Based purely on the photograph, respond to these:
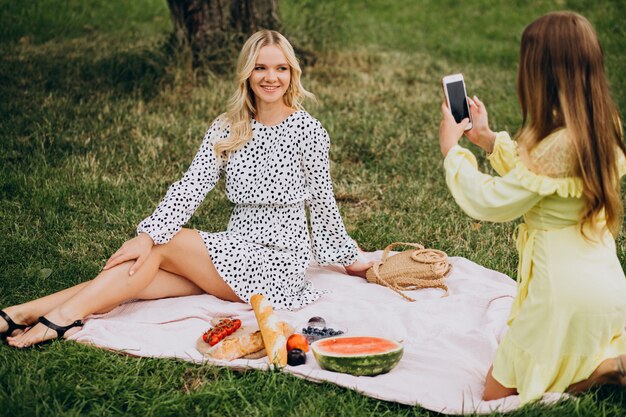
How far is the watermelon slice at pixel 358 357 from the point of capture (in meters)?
3.51

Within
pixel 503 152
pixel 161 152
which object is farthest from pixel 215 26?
pixel 503 152

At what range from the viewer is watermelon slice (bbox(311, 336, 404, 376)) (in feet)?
11.5

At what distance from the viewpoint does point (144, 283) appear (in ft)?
13.4

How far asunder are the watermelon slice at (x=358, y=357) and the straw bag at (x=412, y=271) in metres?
0.92

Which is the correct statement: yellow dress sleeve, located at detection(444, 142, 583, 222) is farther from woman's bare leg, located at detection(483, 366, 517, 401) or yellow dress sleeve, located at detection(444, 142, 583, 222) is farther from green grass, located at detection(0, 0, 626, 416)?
green grass, located at detection(0, 0, 626, 416)

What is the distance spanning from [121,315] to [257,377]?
1044 millimetres

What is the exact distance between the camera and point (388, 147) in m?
7.09

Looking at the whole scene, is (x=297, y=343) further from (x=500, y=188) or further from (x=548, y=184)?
(x=548, y=184)

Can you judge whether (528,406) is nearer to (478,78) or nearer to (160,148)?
(160,148)

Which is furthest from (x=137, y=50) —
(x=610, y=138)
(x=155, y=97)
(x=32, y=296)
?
(x=610, y=138)

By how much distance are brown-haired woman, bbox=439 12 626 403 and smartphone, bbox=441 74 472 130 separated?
0.20 m

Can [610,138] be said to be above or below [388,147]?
above

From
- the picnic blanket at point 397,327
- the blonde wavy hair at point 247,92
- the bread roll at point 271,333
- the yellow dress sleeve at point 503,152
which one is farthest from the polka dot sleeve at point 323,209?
the yellow dress sleeve at point 503,152

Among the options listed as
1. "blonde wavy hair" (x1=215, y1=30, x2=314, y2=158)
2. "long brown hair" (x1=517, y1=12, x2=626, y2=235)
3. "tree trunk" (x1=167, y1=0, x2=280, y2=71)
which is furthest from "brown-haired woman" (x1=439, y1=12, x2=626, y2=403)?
"tree trunk" (x1=167, y1=0, x2=280, y2=71)
